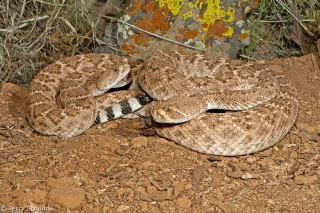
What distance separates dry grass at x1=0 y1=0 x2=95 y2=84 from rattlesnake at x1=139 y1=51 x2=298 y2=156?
180 centimetres

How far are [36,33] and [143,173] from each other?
3.91 metres

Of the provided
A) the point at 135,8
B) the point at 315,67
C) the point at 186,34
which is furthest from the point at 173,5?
the point at 315,67

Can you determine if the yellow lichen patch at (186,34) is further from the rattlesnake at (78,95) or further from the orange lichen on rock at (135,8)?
the rattlesnake at (78,95)

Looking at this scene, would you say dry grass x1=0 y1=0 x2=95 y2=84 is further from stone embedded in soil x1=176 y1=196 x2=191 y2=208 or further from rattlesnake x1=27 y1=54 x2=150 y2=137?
stone embedded in soil x1=176 y1=196 x2=191 y2=208

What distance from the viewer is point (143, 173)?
5.69 metres

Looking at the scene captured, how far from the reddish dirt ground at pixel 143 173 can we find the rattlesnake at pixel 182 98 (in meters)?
0.22

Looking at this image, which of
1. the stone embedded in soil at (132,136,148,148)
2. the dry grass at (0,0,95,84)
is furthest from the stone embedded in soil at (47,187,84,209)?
the dry grass at (0,0,95,84)

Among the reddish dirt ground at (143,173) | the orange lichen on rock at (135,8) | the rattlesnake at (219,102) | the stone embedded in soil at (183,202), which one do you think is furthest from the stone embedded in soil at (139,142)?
the orange lichen on rock at (135,8)

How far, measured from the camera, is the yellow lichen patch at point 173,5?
795 cm

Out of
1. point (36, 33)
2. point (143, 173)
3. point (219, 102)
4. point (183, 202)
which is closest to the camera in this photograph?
point (183, 202)

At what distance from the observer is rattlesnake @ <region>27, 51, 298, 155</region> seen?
20.1 feet

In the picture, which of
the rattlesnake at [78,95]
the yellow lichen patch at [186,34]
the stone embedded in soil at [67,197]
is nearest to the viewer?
the stone embedded in soil at [67,197]

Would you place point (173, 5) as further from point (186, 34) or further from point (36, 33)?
point (36, 33)

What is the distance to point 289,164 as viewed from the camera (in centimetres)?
611
